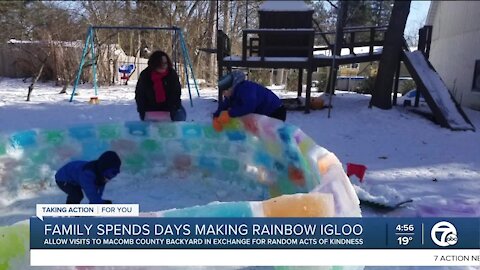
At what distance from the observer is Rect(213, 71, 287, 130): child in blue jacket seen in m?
3.87

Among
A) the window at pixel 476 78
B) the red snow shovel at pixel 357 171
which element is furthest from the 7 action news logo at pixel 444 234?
the window at pixel 476 78

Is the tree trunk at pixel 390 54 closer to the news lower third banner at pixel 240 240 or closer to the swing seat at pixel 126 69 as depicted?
the news lower third banner at pixel 240 240

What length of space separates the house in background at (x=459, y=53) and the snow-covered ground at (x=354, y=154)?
1.29 m

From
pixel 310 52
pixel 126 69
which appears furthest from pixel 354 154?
pixel 126 69

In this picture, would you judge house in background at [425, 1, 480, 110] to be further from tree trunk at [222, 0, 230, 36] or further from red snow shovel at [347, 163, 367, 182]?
red snow shovel at [347, 163, 367, 182]

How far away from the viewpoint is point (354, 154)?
5.60 m

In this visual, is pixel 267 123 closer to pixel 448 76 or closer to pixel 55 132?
pixel 55 132

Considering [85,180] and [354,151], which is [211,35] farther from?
[85,180]

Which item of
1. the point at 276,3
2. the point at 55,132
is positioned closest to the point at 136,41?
the point at 276,3

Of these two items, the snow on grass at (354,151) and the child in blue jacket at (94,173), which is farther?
the snow on grass at (354,151)

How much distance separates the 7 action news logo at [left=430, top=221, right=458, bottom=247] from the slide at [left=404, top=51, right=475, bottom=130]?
606 cm

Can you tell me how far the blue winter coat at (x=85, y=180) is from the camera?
2.96 m

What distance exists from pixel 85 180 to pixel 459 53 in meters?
11.1

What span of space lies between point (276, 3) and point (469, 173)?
6.07 m
